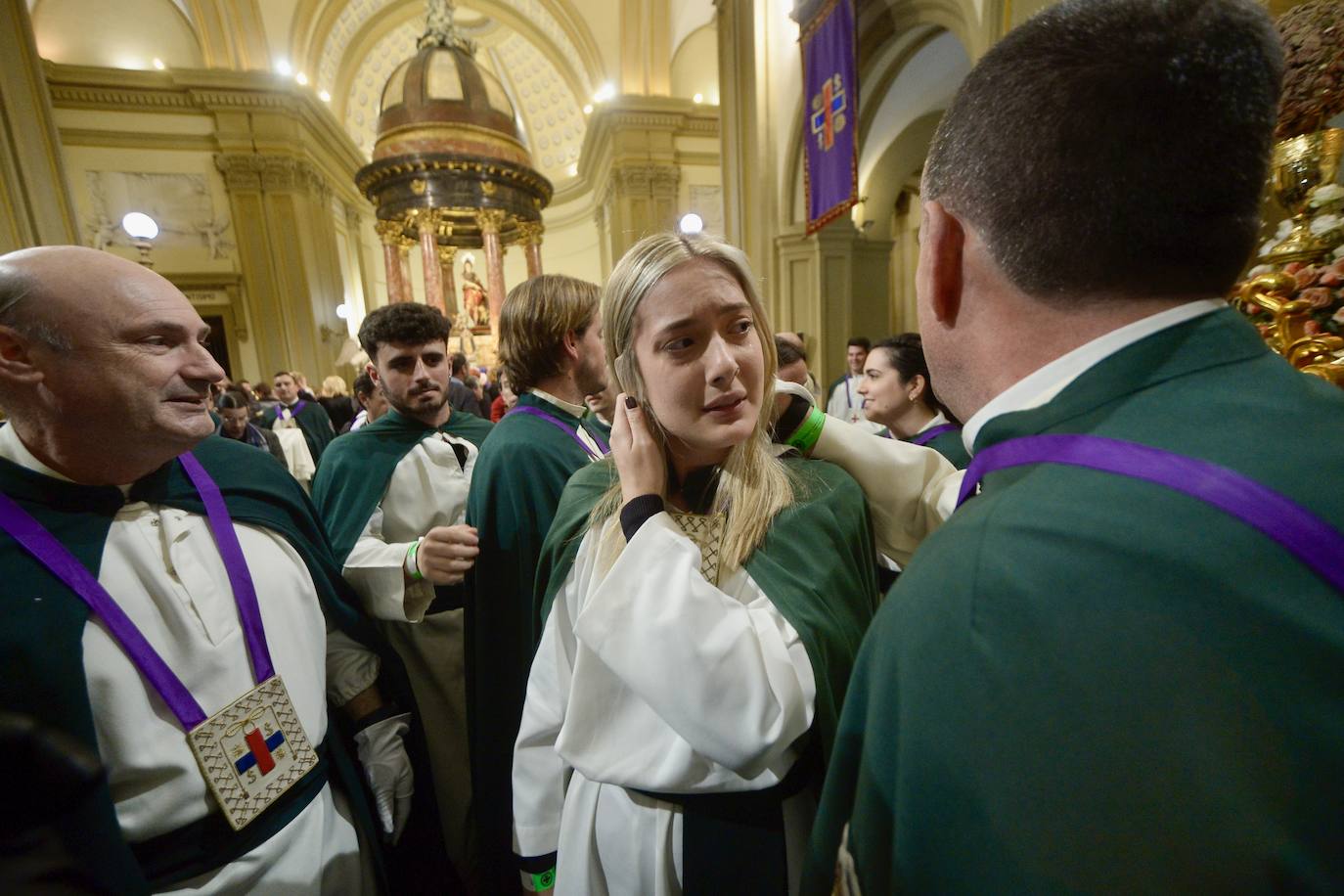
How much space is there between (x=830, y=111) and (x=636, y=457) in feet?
19.7

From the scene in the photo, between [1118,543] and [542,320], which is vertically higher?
[542,320]

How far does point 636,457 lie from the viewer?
107cm

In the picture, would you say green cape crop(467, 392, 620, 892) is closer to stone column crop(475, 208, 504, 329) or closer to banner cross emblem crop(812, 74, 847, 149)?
banner cross emblem crop(812, 74, 847, 149)

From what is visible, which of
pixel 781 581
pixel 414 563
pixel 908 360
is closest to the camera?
pixel 781 581

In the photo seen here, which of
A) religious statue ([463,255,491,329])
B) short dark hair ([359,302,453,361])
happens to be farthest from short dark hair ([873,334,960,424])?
religious statue ([463,255,491,329])

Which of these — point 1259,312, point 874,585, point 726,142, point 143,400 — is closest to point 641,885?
point 874,585

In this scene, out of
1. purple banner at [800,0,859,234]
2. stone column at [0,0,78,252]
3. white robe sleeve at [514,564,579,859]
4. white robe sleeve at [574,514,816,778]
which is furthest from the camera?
stone column at [0,0,78,252]

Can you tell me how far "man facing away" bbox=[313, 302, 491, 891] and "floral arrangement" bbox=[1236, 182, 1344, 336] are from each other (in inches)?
103

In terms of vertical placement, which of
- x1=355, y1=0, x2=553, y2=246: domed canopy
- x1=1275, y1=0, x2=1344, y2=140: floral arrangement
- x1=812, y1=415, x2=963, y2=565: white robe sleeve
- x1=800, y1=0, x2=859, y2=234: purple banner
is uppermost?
x1=355, y1=0, x2=553, y2=246: domed canopy

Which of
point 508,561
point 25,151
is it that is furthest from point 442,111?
point 508,561

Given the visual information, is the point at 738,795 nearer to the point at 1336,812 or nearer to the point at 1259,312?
the point at 1336,812

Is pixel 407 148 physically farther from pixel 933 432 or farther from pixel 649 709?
pixel 649 709

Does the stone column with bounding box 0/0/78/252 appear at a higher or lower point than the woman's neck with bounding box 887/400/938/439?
higher

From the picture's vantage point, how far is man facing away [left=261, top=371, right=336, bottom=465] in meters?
6.23
